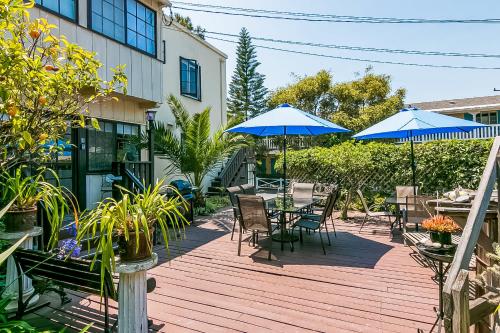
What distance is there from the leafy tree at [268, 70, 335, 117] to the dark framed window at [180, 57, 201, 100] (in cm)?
1022

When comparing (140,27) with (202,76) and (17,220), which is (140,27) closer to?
(202,76)

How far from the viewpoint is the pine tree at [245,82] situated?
30125mm

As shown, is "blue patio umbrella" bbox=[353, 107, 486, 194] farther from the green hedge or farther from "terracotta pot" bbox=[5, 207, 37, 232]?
"terracotta pot" bbox=[5, 207, 37, 232]

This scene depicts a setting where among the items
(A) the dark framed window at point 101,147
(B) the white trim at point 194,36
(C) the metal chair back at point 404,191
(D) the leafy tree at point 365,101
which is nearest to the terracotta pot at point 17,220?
(A) the dark framed window at point 101,147

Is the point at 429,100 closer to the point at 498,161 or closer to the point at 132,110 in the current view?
the point at 132,110

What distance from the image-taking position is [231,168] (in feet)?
42.6

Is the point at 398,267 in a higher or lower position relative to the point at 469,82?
lower

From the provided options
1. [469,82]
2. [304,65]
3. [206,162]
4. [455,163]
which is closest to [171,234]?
[206,162]

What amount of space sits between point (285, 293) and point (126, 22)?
738 cm

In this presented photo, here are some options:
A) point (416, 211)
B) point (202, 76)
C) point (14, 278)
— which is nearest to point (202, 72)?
point (202, 76)

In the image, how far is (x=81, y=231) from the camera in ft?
7.71

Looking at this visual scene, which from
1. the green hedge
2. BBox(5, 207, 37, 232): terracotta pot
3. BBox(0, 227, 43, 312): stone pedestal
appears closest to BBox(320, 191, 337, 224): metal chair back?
BBox(0, 227, 43, 312): stone pedestal

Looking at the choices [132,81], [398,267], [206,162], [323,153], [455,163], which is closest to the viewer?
[398,267]

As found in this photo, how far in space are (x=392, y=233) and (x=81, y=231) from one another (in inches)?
240
